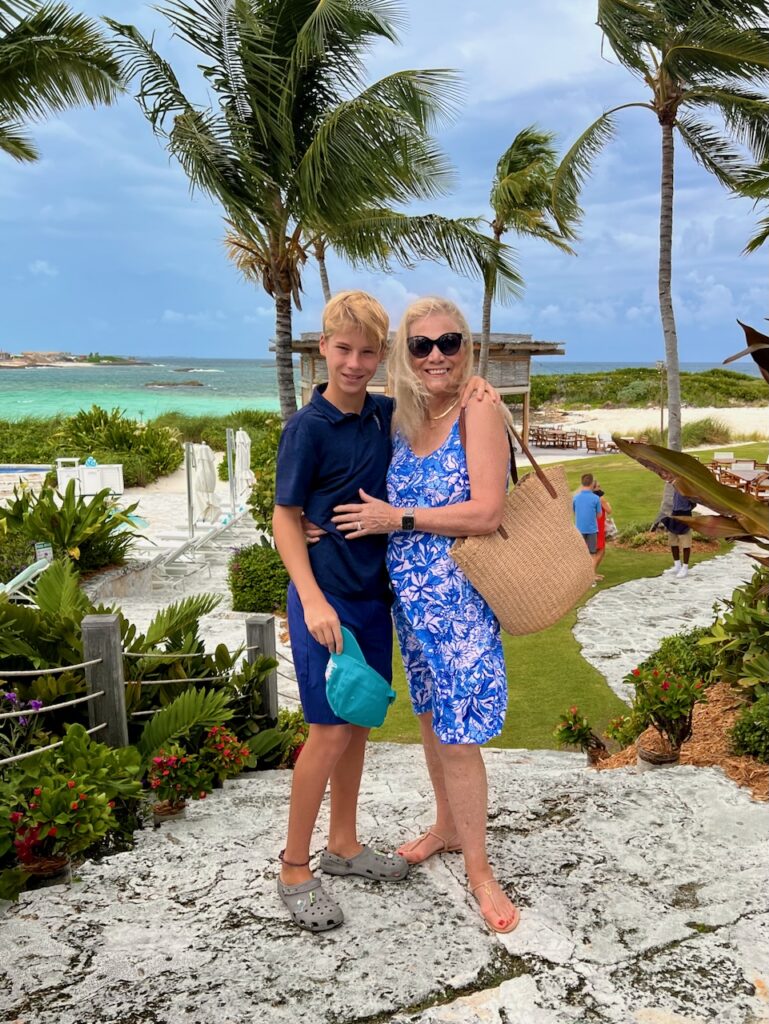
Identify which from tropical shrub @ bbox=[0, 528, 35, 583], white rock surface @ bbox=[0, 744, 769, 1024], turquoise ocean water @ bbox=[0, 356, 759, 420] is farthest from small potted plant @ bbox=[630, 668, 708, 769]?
turquoise ocean water @ bbox=[0, 356, 759, 420]

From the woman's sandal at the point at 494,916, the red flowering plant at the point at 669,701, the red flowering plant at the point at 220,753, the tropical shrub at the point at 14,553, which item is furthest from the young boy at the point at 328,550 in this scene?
the tropical shrub at the point at 14,553

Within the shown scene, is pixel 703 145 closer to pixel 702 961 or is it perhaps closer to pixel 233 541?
pixel 233 541

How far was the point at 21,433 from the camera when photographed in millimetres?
24422

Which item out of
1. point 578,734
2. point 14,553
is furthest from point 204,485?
point 578,734

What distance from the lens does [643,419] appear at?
4478 cm

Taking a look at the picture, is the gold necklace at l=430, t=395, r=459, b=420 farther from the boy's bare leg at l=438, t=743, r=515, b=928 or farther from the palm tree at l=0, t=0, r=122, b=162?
the palm tree at l=0, t=0, r=122, b=162

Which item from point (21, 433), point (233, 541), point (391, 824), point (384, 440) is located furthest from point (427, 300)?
point (21, 433)

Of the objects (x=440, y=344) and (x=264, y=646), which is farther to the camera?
(x=264, y=646)

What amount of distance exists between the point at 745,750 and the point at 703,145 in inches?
585

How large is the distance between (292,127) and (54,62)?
13.2 ft

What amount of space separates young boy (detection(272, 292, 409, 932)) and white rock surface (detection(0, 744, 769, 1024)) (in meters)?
0.22

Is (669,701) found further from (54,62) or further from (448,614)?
(54,62)

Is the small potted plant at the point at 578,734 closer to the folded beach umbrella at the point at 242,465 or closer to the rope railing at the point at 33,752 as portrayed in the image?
the rope railing at the point at 33,752

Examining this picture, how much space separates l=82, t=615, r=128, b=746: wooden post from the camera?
3.35 metres
